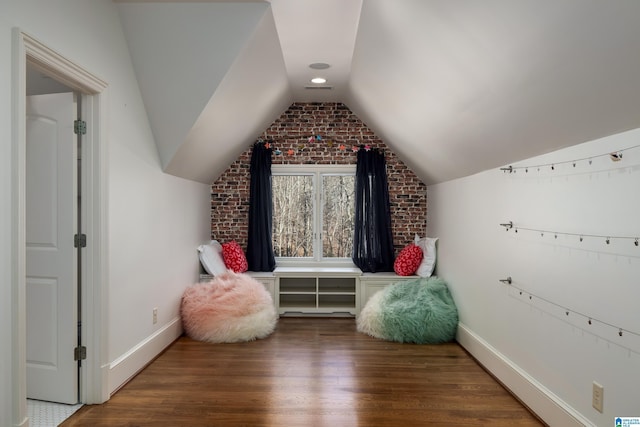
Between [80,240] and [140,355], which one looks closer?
[80,240]

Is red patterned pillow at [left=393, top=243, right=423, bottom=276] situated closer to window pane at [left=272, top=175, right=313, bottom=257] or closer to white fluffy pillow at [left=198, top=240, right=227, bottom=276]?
window pane at [left=272, top=175, right=313, bottom=257]

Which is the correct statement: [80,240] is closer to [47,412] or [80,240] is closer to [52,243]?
[52,243]

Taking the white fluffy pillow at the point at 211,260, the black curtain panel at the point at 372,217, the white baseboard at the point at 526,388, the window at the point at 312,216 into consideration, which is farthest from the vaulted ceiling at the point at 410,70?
the white baseboard at the point at 526,388

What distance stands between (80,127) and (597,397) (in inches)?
134

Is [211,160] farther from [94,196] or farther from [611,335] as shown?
[611,335]

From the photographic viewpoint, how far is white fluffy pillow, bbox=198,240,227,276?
16.5ft

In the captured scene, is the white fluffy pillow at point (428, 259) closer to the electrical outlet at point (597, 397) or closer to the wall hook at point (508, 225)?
the wall hook at point (508, 225)

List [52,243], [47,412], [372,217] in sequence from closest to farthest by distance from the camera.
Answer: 1. [47,412]
2. [52,243]
3. [372,217]

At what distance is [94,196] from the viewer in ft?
9.34

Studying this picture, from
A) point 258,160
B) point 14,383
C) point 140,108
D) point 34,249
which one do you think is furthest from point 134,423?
point 258,160

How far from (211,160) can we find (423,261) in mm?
2787

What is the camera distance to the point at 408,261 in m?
5.23

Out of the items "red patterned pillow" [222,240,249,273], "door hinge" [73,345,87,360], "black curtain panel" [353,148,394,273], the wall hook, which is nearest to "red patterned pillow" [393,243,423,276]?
"black curtain panel" [353,148,394,273]

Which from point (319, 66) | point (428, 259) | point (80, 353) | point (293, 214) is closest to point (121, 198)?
point (80, 353)
